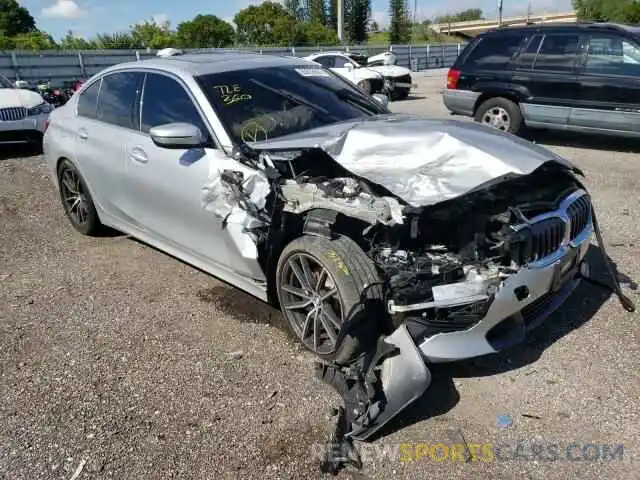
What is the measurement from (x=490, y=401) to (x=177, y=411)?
1646 millimetres

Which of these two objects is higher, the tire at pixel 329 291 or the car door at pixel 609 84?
the car door at pixel 609 84

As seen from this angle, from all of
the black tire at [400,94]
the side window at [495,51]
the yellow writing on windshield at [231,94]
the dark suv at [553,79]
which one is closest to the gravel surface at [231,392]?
the yellow writing on windshield at [231,94]

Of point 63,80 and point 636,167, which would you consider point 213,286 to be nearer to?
point 636,167

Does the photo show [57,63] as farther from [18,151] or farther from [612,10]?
[612,10]

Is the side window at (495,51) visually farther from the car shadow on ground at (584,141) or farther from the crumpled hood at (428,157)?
the crumpled hood at (428,157)

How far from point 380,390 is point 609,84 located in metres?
7.12

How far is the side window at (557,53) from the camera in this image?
328 inches

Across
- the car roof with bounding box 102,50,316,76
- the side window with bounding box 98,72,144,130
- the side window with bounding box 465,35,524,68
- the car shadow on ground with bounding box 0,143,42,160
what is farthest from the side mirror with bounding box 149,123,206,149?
the car shadow on ground with bounding box 0,143,42,160

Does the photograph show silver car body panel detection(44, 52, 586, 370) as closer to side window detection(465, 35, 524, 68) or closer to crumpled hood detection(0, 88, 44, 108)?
crumpled hood detection(0, 88, 44, 108)

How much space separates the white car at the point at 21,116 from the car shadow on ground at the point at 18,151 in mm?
241

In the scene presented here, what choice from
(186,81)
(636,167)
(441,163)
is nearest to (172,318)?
(186,81)

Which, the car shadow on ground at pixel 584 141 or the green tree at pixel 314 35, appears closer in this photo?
the car shadow on ground at pixel 584 141

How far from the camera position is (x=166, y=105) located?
399 cm

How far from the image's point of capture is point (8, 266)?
15.9 ft
